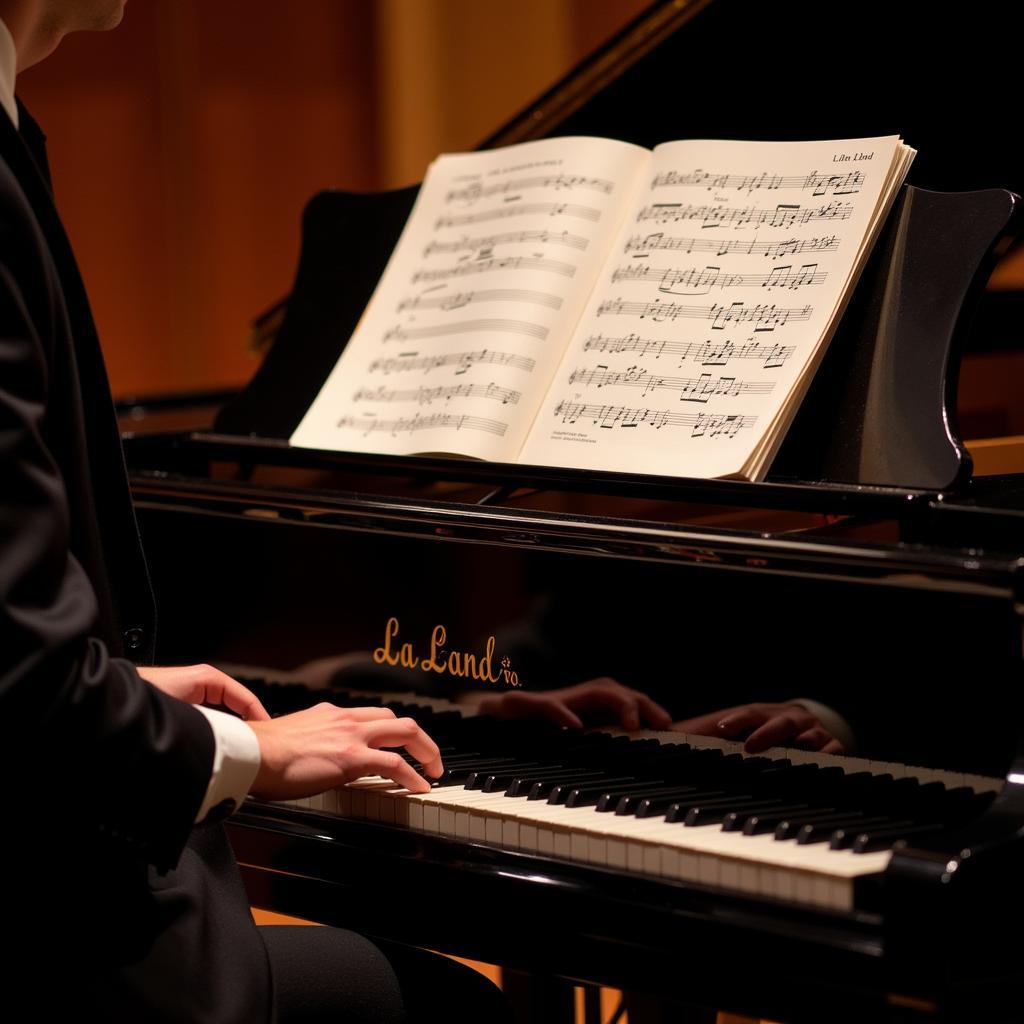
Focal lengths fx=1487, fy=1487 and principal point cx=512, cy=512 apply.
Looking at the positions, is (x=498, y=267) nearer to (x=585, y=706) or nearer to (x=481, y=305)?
(x=481, y=305)

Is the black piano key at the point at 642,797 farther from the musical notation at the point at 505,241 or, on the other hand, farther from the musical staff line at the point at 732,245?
the musical notation at the point at 505,241

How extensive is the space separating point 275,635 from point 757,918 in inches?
38.8

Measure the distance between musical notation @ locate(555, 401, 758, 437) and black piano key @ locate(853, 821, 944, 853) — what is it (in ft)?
1.77

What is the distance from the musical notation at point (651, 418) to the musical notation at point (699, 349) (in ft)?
0.26

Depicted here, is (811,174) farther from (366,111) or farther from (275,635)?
(366,111)

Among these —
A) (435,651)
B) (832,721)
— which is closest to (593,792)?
(832,721)

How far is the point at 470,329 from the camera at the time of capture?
7.38ft

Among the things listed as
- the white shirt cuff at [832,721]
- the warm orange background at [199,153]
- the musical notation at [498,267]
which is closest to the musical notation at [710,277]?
the musical notation at [498,267]

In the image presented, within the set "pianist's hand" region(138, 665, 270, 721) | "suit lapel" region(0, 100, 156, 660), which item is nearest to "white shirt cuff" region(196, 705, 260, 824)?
"suit lapel" region(0, 100, 156, 660)

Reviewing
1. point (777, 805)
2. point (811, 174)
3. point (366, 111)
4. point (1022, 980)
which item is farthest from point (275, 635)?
point (366, 111)

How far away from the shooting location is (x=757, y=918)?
1472mm

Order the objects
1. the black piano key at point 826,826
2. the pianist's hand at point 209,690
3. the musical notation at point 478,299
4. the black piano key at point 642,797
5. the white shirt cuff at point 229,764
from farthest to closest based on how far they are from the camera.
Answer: the musical notation at point 478,299, the pianist's hand at point 209,690, the black piano key at point 642,797, the black piano key at point 826,826, the white shirt cuff at point 229,764

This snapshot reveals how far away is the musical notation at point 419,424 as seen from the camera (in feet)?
6.91

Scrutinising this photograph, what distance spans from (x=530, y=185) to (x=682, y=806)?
1.11 m
